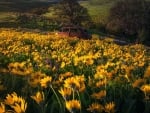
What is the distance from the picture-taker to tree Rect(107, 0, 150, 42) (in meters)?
68.9

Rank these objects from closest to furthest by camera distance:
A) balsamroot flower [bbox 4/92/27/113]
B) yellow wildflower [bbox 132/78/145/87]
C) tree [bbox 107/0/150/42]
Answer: balsamroot flower [bbox 4/92/27/113]
yellow wildflower [bbox 132/78/145/87]
tree [bbox 107/0/150/42]

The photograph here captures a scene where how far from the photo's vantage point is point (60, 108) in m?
4.07

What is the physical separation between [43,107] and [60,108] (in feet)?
0.85

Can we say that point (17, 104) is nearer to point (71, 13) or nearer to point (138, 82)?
point (138, 82)

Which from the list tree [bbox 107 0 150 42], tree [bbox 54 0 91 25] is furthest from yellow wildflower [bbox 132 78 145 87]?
tree [bbox 54 0 91 25]

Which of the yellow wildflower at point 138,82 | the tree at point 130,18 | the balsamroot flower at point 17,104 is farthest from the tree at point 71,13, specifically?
the balsamroot flower at point 17,104

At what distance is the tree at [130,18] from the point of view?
68875mm

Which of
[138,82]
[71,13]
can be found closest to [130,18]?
[71,13]

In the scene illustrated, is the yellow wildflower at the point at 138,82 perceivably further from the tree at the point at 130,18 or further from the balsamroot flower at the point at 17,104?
the tree at the point at 130,18

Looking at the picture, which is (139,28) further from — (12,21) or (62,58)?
(62,58)

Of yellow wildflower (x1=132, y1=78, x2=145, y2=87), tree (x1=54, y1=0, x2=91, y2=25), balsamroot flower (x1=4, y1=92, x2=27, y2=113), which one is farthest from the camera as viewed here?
tree (x1=54, y1=0, x2=91, y2=25)

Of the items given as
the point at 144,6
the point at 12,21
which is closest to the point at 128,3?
the point at 144,6

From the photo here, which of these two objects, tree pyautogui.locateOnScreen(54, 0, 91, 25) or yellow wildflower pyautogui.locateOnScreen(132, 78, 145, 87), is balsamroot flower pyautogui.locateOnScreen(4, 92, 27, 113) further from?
tree pyautogui.locateOnScreen(54, 0, 91, 25)

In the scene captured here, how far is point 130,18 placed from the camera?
7138 centimetres
